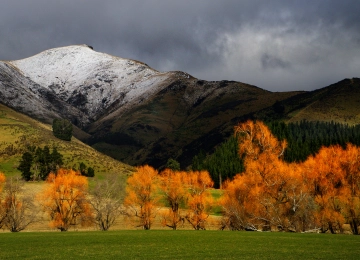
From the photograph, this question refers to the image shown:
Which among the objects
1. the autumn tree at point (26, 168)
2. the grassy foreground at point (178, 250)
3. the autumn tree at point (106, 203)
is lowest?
the grassy foreground at point (178, 250)

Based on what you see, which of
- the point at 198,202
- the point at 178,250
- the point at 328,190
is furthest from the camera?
the point at 198,202

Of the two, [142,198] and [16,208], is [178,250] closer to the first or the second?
[142,198]

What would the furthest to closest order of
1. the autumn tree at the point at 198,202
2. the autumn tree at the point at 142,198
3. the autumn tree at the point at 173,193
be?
the autumn tree at the point at 173,193 → the autumn tree at the point at 198,202 → the autumn tree at the point at 142,198

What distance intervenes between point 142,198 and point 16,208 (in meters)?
27.2

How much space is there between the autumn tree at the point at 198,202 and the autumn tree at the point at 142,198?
8405 millimetres

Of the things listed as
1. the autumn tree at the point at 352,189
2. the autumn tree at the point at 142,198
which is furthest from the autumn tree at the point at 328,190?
the autumn tree at the point at 142,198

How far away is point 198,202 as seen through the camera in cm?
8719

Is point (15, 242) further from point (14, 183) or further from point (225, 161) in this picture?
point (225, 161)

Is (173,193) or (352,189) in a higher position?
(173,193)

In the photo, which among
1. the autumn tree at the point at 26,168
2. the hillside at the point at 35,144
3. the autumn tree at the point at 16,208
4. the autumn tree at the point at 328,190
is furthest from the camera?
the hillside at the point at 35,144

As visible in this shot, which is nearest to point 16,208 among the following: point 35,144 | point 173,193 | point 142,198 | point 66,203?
point 66,203

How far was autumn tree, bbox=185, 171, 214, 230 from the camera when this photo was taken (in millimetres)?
85062

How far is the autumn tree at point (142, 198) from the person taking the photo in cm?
8406

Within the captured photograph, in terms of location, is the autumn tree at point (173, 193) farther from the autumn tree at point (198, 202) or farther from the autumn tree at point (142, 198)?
the autumn tree at point (142, 198)
